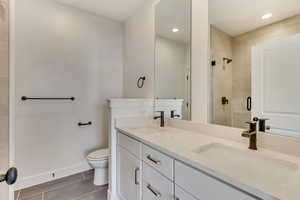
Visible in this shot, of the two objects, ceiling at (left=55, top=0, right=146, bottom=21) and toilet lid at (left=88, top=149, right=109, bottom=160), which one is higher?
ceiling at (left=55, top=0, right=146, bottom=21)

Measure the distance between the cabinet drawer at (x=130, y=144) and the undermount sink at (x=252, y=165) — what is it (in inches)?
21.4

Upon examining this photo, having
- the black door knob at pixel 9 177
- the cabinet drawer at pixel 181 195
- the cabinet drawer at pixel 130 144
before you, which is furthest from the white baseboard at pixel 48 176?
the cabinet drawer at pixel 181 195

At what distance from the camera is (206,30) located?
4.92 feet

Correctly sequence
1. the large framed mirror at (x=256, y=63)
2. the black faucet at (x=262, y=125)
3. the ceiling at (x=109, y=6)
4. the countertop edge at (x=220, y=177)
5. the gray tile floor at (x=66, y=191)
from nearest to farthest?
the countertop edge at (x=220, y=177) → the large framed mirror at (x=256, y=63) → the black faucet at (x=262, y=125) → the gray tile floor at (x=66, y=191) → the ceiling at (x=109, y=6)

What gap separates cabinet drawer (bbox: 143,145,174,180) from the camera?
3.27 ft

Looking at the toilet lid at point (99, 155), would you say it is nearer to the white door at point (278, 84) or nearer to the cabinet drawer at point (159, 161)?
the cabinet drawer at point (159, 161)

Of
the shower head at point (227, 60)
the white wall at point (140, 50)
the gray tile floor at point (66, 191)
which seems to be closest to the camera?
the shower head at point (227, 60)

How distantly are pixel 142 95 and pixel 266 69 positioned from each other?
161 cm

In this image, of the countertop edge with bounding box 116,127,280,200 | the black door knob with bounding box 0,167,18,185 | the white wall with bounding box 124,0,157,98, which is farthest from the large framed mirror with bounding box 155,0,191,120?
the black door knob with bounding box 0,167,18,185

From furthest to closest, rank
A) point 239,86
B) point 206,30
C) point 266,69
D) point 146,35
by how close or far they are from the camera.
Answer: point 146,35 → point 206,30 → point 239,86 → point 266,69

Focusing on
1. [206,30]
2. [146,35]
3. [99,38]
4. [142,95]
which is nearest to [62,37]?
[99,38]

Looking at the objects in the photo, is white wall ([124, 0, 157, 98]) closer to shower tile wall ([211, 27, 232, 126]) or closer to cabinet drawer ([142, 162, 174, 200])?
shower tile wall ([211, 27, 232, 126])

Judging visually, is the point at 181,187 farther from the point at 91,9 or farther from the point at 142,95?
the point at 91,9

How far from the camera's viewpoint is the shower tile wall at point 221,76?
1.31 m
